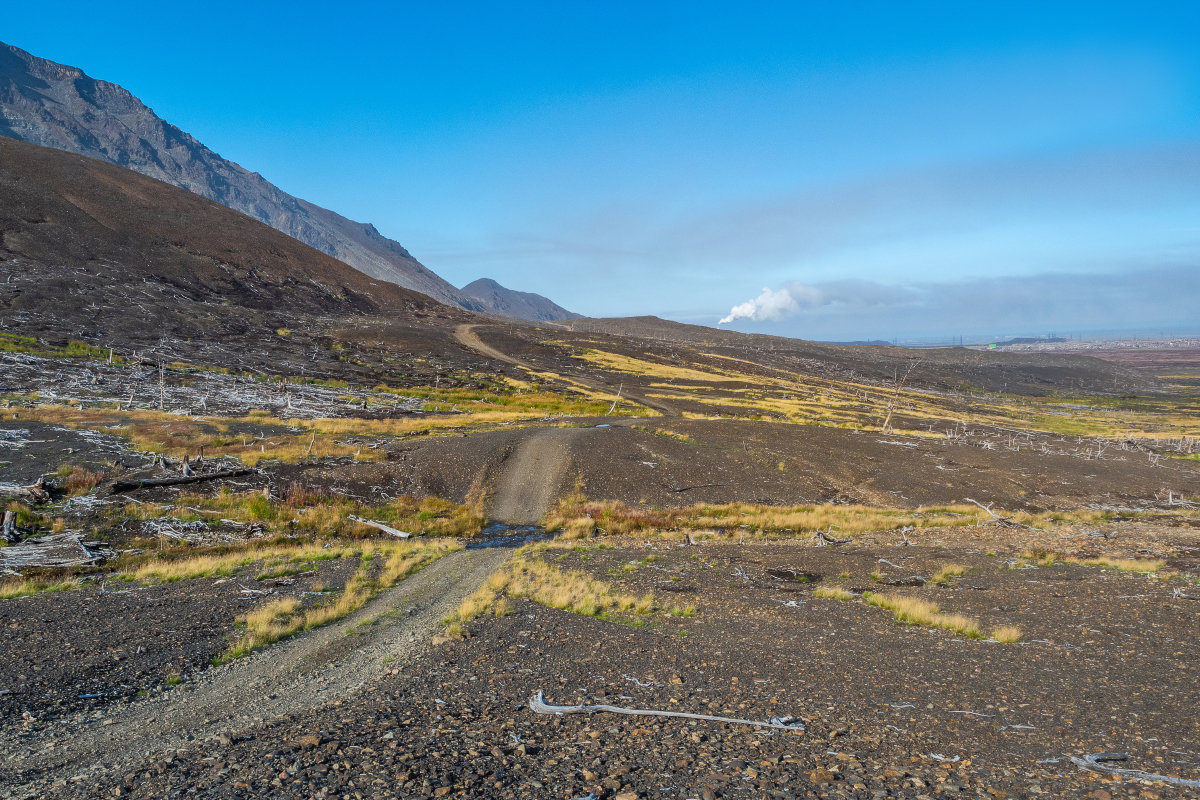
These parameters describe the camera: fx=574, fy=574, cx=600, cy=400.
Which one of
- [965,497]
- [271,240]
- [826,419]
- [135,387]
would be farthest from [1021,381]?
[271,240]

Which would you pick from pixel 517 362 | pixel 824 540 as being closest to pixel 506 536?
pixel 824 540

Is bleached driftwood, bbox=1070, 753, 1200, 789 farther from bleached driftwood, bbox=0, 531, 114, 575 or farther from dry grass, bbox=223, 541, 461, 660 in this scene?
bleached driftwood, bbox=0, 531, 114, 575

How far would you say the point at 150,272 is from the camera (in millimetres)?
96438

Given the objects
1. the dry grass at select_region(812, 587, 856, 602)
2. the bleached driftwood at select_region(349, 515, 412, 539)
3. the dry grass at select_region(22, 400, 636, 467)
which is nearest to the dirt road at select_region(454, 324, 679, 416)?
the dry grass at select_region(22, 400, 636, 467)

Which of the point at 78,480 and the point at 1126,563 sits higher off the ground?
the point at 78,480

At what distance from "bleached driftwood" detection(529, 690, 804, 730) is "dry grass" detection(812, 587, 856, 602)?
29.7 ft

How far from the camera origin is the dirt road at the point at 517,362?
66.0 meters

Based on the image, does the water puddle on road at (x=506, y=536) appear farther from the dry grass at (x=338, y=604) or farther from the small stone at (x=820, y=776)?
the small stone at (x=820, y=776)

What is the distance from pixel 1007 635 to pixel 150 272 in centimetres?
12193

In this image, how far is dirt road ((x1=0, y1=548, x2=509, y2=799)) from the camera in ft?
23.8

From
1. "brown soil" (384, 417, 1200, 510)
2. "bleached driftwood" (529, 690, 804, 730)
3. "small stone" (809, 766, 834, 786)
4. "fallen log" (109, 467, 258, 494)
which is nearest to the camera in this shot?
"small stone" (809, 766, 834, 786)

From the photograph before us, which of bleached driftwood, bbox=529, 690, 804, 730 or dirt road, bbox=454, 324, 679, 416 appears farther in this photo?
dirt road, bbox=454, 324, 679, 416

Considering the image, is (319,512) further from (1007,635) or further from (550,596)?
(1007,635)

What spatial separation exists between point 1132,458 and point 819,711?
181 ft
